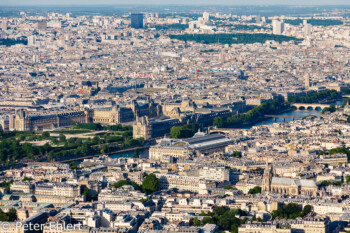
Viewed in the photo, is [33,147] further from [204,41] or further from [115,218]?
[204,41]

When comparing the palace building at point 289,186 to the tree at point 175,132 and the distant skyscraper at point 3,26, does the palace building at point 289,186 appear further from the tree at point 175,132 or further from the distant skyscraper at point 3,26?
the distant skyscraper at point 3,26

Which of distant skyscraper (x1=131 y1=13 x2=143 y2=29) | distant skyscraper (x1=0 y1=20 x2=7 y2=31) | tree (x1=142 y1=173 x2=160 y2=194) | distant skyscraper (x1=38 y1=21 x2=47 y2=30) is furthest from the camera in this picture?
distant skyscraper (x1=131 y1=13 x2=143 y2=29)

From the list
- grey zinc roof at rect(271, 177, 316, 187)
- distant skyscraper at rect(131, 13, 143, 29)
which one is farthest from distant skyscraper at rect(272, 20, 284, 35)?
grey zinc roof at rect(271, 177, 316, 187)

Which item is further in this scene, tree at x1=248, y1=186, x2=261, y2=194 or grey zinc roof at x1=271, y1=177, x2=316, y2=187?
grey zinc roof at x1=271, y1=177, x2=316, y2=187

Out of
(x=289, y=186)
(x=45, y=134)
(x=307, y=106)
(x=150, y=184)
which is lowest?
(x=307, y=106)

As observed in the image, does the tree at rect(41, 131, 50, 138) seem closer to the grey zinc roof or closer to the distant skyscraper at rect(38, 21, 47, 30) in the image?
the grey zinc roof

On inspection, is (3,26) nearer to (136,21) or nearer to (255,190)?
(136,21)

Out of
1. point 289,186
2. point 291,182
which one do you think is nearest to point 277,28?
point 291,182
